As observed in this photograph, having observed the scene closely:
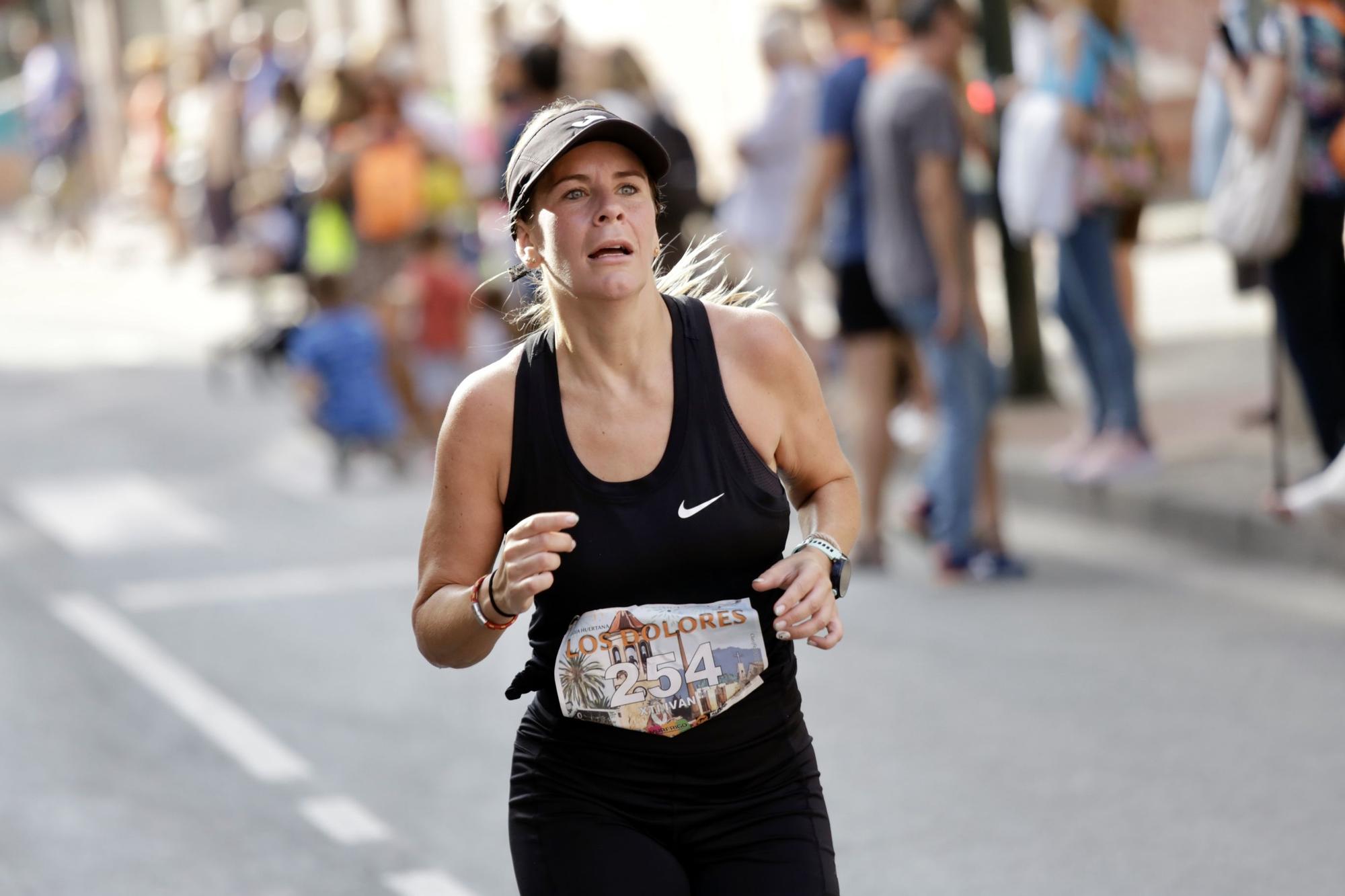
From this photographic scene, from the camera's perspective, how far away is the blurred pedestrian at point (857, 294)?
874 centimetres

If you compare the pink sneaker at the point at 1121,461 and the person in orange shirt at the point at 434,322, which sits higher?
the person in orange shirt at the point at 434,322

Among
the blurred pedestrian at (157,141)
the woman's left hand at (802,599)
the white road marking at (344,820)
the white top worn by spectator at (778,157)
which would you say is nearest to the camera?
the woman's left hand at (802,599)

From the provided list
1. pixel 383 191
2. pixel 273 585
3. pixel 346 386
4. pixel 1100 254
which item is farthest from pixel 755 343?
pixel 383 191

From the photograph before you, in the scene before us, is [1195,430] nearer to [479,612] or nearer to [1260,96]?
[1260,96]

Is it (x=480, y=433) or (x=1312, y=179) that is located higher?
(x=1312, y=179)

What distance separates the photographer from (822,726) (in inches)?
268

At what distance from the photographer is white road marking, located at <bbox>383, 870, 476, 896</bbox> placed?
5.48 metres

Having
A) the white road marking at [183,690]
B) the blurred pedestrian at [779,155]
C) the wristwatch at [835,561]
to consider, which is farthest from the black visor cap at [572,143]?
the blurred pedestrian at [779,155]

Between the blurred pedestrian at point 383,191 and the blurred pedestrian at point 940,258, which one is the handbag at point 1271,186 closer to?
the blurred pedestrian at point 940,258

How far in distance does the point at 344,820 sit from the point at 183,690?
175 centimetres

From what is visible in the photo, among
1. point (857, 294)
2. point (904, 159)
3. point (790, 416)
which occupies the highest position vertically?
point (904, 159)

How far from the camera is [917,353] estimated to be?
10312 millimetres

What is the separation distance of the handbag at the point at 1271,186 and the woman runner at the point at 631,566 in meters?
4.47

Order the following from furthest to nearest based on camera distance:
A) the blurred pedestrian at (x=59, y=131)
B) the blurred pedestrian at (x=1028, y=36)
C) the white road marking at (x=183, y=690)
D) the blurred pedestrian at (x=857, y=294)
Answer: the blurred pedestrian at (x=59, y=131) → the blurred pedestrian at (x=1028, y=36) → the blurred pedestrian at (x=857, y=294) → the white road marking at (x=183, y=690)
